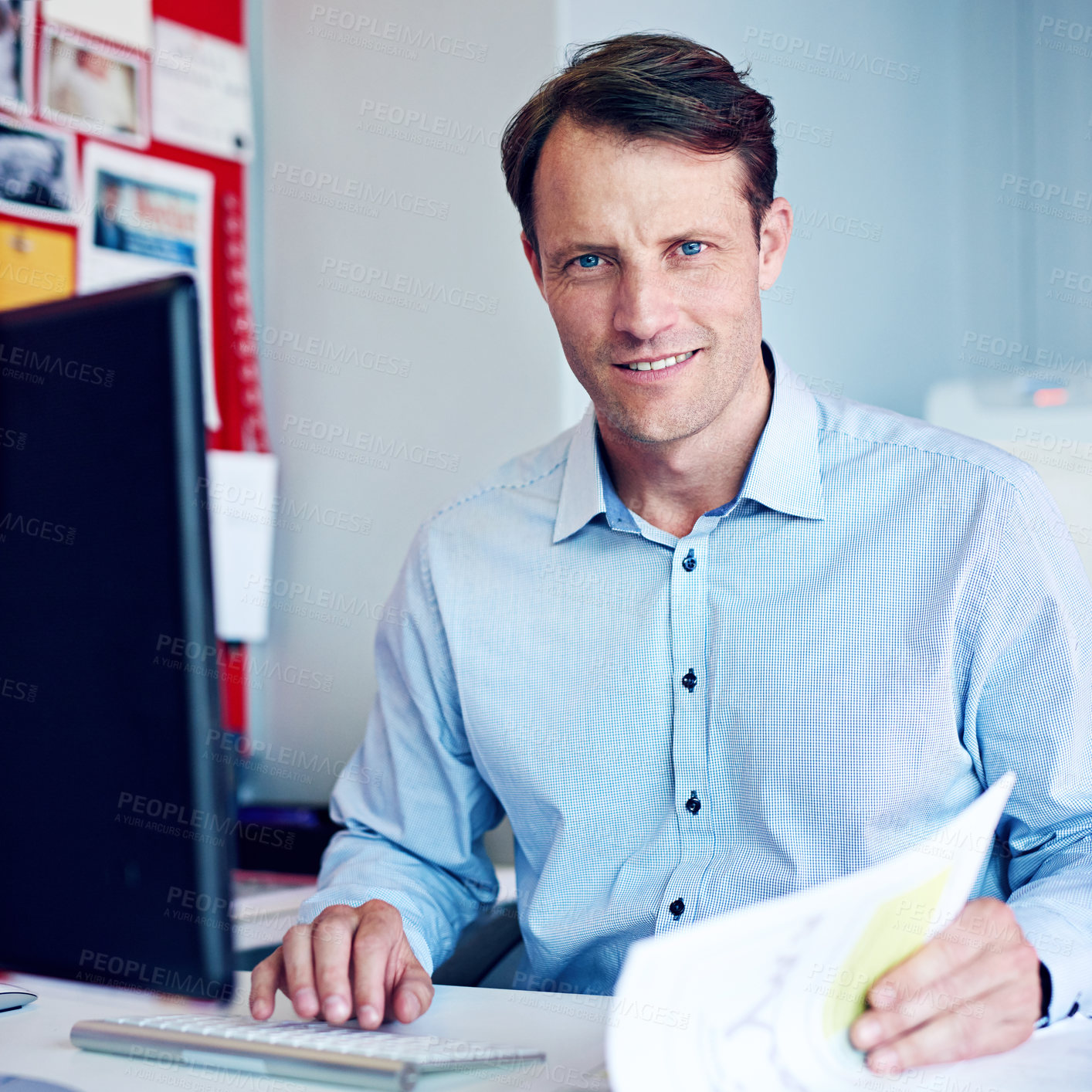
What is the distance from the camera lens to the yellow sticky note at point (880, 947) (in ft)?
1.75

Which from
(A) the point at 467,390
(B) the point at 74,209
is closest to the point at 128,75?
(B) the point at 74,209

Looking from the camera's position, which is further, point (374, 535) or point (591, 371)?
point (374, 535)

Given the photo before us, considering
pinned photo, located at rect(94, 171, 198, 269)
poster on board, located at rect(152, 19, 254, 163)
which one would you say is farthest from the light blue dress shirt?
poster on board, located at rect(152, 19, 254, 163)

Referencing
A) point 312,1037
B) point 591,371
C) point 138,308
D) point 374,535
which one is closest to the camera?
point 138,308

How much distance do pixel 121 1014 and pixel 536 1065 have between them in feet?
1.13

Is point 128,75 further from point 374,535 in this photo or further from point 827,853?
point 827,853

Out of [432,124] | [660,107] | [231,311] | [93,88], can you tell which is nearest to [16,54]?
[93,88]

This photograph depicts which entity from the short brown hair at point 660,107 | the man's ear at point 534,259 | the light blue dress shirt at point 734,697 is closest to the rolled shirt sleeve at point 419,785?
the light blue dress shirt at point 734,697

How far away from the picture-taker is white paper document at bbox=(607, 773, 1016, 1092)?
1.45ft

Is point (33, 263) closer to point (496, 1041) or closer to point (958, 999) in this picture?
point (496, 1041)

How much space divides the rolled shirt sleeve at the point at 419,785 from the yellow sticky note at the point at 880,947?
0.55m

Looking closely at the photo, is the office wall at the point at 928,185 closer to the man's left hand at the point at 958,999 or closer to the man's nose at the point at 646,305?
the man's nose at the point at 646,305

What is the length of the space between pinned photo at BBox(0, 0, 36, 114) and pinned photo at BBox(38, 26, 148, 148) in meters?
0.02

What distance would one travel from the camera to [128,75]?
5.63ft
